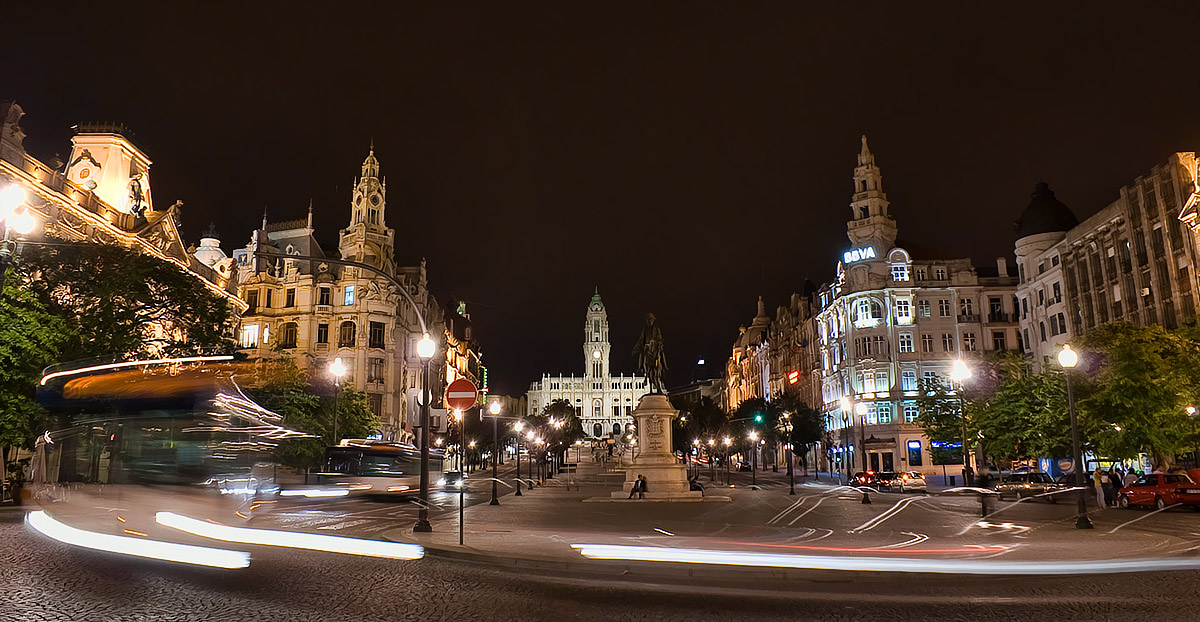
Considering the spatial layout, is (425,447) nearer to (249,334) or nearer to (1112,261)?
(1112,261)

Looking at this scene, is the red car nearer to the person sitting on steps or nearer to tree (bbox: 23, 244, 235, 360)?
the person sitting on steps

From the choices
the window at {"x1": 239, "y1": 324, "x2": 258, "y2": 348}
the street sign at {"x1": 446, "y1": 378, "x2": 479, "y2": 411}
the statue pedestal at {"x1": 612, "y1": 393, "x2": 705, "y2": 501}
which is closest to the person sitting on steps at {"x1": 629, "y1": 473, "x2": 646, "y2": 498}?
the statue pedestal at {"x1": 612, "y1": 393, "x2": 705, "y2": 501}

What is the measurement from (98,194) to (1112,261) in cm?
7933

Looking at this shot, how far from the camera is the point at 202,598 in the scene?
10.8 metres

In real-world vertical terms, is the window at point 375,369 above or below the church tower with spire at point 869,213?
below

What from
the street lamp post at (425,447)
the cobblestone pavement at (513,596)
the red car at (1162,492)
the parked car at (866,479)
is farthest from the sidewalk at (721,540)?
the parked car at (866,479)

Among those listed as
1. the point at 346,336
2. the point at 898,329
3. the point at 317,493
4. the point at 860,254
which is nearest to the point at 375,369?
the point at 346,336

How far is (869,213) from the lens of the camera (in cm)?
8162

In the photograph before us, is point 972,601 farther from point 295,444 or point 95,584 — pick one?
point 295,444

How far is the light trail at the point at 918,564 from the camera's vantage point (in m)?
12.9

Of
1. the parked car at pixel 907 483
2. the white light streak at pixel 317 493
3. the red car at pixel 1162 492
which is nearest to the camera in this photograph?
the red car at pixel 1162 492

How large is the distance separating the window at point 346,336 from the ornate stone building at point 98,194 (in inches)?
460

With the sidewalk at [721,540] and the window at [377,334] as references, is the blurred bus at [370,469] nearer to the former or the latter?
the sidewalk at [721,540]

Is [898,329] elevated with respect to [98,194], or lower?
lower
